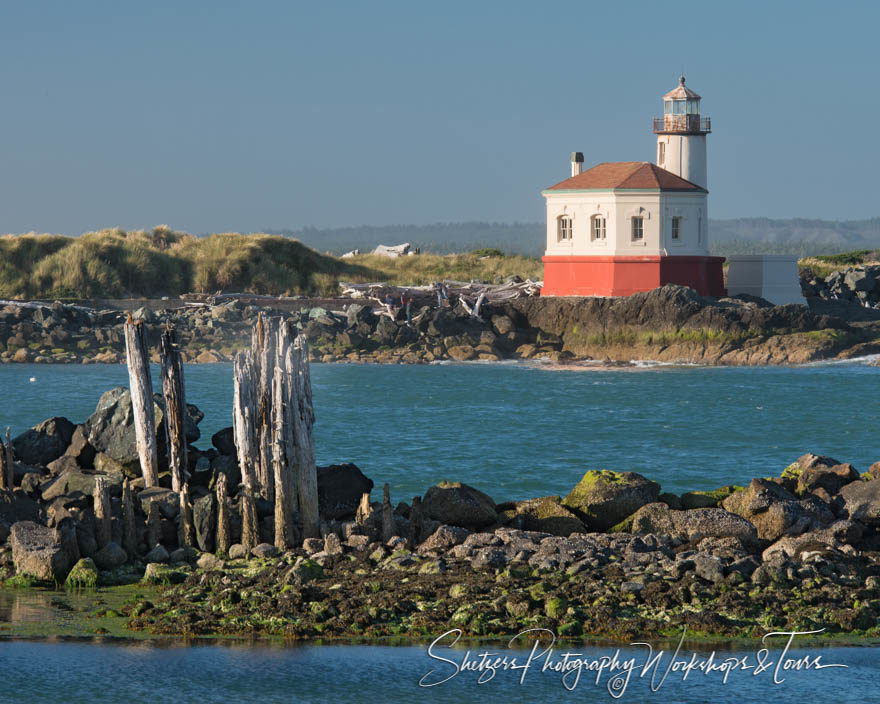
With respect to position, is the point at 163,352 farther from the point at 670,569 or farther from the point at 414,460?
the point at 414,460

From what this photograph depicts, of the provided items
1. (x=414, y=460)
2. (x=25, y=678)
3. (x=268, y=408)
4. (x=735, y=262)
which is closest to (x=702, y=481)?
(x=414, y=460)

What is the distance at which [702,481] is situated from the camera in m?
26.0

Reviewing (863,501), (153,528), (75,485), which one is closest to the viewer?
(153,528)

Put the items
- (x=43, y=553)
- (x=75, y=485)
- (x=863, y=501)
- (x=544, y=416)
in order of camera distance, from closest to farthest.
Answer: (x=43, y=553) < (x=863, y=501) < (x=75, y=485) < (x=544, y=416)

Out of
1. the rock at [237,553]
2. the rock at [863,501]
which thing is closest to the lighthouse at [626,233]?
the rock at [863,501]

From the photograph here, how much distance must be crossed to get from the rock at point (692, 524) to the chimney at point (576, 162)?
42.2 meters

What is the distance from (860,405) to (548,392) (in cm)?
946

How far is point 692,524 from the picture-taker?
15.5 metres

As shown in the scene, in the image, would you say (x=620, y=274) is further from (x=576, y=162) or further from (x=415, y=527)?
(x=415, y=527)

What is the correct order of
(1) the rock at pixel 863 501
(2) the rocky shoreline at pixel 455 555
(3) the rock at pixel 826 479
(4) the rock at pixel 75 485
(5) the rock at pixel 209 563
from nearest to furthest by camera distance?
(2) the rocky shoreline at pixel 455 555, (5) the rock at pixel 209 563, (1) the rock at pixel 863 501, (4) the rock at pixel 75 485, (3) the rock at pixel 826 479

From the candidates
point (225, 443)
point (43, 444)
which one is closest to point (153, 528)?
point (225, 443)

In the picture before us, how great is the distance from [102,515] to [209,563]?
1.40 m

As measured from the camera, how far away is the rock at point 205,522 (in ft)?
51.6

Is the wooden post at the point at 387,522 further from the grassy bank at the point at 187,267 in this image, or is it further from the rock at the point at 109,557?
the grassy bank at the point at 187,267
